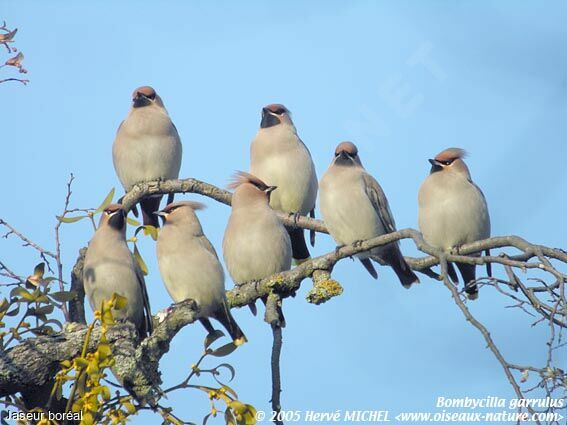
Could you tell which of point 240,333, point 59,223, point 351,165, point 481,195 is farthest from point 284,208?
point 59,223

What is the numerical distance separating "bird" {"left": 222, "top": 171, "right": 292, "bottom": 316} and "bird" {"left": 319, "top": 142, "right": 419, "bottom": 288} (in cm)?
53

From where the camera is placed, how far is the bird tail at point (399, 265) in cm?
691

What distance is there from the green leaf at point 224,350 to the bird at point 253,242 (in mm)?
1747

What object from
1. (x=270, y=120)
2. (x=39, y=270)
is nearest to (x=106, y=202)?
(x=39, y=270)

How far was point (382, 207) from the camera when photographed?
7.33m

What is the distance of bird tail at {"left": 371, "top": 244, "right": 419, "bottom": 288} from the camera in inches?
272

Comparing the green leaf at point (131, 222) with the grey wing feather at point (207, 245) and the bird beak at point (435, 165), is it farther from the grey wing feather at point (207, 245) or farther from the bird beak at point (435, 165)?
the bird beak at point (435, 165)

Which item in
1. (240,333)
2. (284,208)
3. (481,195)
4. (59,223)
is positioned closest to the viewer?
(59,223)

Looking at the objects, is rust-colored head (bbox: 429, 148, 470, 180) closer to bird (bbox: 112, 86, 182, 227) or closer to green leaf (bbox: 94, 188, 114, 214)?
bird (bbox: 112, 86, 182, 227)

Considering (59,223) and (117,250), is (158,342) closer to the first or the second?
(59,223)

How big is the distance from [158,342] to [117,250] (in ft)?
4.24

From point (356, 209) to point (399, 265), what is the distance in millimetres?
476

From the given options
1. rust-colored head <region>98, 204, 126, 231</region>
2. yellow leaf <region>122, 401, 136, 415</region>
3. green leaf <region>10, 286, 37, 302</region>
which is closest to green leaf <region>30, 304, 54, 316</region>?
green leaf <region>10, 286, 37, 302</region>

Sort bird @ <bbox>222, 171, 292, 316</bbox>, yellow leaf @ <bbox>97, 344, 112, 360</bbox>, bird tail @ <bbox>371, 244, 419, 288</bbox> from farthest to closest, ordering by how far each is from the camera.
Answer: bird tail @ <bbox>371, 244, 419, 288</bbox>, bird @ <bbox>222, 171, 292, 316</bbox>, yellow leaf @ <bbox>97, 344, 112, 360</bbox>
